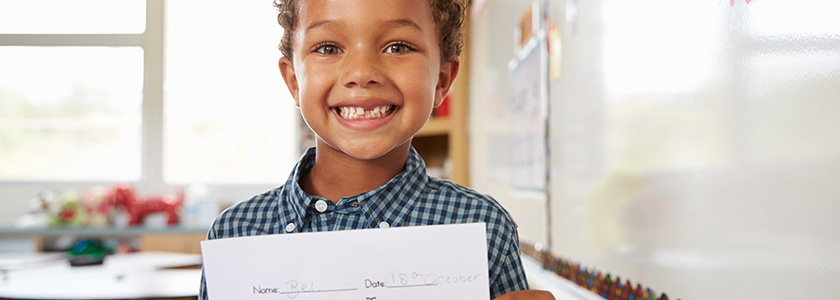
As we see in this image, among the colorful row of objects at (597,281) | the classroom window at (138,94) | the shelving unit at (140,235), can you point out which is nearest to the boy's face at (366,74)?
the colorful row of objects at (597,281)

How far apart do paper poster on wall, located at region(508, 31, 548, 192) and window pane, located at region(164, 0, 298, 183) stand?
2120 millimetres

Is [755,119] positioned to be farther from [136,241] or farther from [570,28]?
[136,241]

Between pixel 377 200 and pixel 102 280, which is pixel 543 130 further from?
pixel 102 280

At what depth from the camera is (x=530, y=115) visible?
184cm

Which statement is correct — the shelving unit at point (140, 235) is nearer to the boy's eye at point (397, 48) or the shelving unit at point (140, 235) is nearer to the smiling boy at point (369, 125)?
the smiling boy at point (369, 125)

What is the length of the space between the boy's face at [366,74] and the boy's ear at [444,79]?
0.08m

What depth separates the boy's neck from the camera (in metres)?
0.82

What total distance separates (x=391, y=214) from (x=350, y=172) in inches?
2.9

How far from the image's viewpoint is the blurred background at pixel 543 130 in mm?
618

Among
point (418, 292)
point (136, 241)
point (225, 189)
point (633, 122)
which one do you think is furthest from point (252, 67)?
point (418, 292)

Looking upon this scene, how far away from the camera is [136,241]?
356 cm

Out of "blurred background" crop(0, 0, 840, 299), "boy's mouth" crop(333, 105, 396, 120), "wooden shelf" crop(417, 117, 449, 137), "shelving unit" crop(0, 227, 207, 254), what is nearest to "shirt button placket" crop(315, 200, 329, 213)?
"boy's mouth" crop(333, 105, 396, 120)

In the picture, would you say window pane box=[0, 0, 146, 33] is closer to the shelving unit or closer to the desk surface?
the shelving unit

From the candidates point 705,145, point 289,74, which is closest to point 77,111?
point 289,74
